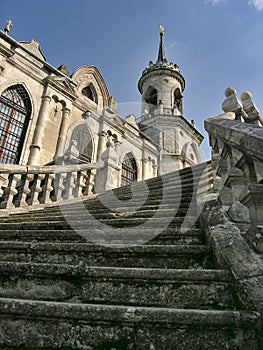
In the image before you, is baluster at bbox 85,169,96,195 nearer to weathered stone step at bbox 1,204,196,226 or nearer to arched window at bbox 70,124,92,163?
weathered stone step at bbox 1,204,196,226

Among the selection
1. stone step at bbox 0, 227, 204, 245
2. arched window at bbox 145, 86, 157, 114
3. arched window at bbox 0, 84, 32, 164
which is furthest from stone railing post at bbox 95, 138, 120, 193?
arched window at bbox 145, 86, 157, 114

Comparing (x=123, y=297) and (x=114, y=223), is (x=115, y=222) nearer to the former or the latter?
(x=114, y=223)

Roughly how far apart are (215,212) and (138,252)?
903 mm

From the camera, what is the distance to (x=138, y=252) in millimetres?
2479

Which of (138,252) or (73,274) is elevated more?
(138,252)

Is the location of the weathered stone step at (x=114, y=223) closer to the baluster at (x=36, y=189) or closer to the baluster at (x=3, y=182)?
the baluster at (x=36, y=189)

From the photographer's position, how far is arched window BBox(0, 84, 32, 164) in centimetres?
1102

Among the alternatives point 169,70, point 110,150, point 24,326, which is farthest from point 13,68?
point 169,70

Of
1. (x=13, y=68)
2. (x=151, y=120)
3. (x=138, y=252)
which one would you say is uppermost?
(x=151, y=120)

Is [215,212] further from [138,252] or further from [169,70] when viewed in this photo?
[169,70]

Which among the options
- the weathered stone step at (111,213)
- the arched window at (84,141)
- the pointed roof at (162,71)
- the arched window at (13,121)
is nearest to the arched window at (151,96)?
the pointed roof at (162,71)

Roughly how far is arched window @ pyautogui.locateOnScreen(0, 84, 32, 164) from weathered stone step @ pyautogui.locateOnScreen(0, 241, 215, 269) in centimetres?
899

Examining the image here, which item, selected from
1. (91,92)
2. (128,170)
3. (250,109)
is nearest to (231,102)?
(250,109)

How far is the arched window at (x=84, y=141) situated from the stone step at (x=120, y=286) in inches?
479
